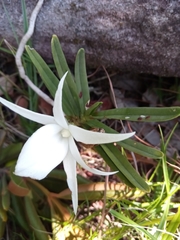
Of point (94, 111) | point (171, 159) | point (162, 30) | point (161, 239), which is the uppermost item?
point (162, 30)

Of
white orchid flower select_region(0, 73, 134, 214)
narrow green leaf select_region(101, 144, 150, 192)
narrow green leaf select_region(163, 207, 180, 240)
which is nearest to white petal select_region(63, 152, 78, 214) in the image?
white orchid flower select_region(0, 73, 134, 214)

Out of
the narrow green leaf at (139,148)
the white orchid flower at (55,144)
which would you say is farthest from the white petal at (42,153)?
the narrow green leaf at (139,148)

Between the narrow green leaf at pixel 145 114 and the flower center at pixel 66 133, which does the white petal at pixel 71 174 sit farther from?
the narrow green leaf at pixel 145 114

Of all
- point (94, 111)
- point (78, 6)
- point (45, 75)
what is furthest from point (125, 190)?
point (78, 6)

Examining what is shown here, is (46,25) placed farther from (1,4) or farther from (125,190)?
(125,190)

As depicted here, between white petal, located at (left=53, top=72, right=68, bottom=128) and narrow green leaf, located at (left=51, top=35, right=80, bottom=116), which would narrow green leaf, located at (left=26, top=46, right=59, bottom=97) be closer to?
narrow green leaf, located at (left=51, top=35, right=80, bottom=116)
